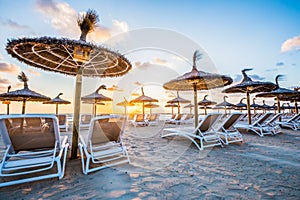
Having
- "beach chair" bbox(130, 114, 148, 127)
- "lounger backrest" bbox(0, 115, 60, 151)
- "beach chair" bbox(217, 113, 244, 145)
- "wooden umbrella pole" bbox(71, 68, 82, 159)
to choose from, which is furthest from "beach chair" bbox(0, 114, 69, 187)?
"beach chair" bbox(130, 114, 148, 127)

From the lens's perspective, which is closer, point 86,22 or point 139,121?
point 86,22

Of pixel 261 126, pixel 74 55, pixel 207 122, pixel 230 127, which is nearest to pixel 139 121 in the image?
pixel 230 127

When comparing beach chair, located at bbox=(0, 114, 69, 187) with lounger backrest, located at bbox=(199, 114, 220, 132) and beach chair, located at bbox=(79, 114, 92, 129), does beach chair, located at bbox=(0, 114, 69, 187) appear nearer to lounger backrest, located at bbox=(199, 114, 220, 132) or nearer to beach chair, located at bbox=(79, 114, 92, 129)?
lounger backrest, located at bbox=(199, 114, 220, 132)

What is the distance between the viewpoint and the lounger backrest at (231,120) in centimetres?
430

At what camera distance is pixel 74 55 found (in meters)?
2.62

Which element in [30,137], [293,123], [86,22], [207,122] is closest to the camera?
[30,137]

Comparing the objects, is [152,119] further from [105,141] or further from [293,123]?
[293,123]

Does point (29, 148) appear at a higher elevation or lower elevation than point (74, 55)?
lower

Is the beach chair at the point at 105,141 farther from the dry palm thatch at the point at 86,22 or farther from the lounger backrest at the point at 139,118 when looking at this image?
the lounger backrest at the point at 139,118

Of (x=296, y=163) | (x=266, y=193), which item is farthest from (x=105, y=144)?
(x=296, y=163)

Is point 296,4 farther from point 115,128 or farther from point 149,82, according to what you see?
point 115,128

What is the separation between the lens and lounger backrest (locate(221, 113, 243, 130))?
14.1ft

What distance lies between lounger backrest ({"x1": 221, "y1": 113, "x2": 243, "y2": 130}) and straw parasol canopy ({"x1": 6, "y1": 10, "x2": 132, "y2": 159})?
3.52 m

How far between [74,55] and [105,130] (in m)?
1.57
